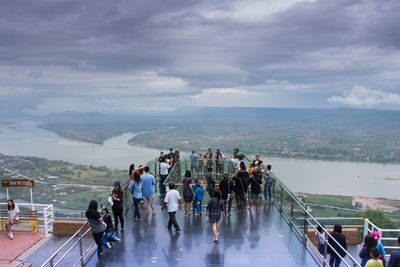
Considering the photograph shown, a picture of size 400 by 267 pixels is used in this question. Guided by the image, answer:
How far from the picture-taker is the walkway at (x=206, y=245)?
23.5 ft

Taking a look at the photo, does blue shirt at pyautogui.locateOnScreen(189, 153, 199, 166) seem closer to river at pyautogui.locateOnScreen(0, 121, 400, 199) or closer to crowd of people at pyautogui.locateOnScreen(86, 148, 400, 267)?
crowd of people at pyautogui.locateOnScreen(86, 148, 400, 267)

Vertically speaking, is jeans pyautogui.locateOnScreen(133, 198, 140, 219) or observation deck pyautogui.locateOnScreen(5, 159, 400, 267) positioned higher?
jeans pyautogui.locateOnScreen(133, 198, 140, 219)

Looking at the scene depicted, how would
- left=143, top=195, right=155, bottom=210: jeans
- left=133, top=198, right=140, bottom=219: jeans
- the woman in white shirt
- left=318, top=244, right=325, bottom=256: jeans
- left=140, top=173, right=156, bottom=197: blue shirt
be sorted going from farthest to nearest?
the woman in white shirt, left=143, top=195, right=155, bottom=210: jeans, left=140, top=173, right=156, bottom=197: blue shirt, left=133, top=198, right=140, bottom=219: jeans, left=318, top=244, right=325, bottom=256: jeans

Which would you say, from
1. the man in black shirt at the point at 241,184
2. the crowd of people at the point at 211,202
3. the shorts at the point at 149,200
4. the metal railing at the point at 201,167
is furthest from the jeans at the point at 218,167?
the shorts at the point at 149,200

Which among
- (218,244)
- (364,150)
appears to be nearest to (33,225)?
(218,244)

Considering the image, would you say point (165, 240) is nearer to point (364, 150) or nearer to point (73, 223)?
point (73, 223)

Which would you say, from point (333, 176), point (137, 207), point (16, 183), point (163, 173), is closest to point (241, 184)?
point (137, 207)

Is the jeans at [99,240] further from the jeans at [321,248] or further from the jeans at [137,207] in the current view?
the jeans at [321,248]

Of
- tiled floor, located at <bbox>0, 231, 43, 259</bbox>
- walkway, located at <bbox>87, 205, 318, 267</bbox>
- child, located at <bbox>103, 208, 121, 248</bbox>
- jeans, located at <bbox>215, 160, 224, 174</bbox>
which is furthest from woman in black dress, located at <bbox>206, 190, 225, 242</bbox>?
tiled floor, located at <bbox>0, 231, 43, 259</bbox>

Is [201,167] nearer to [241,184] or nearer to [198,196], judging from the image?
[198,196]

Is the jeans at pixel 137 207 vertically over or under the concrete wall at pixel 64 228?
over

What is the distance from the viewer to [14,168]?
8638 cm

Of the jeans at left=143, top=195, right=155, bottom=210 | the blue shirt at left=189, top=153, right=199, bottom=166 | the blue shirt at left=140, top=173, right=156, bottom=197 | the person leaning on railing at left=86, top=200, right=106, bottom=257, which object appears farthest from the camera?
the blue shirt at left=189, top=153, right=199, bottom=166

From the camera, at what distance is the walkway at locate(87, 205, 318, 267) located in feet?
23.5
